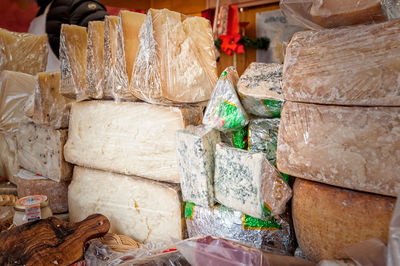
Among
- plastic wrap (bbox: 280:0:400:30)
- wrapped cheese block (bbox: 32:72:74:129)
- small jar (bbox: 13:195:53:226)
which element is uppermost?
plastic wrap (bbox: 280:0:400:30)

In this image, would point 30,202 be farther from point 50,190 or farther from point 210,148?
point 210,148

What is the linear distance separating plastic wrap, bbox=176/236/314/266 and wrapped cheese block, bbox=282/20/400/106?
50 cm

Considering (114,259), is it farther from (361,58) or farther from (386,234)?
(361,58)

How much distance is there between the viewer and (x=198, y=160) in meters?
1.28

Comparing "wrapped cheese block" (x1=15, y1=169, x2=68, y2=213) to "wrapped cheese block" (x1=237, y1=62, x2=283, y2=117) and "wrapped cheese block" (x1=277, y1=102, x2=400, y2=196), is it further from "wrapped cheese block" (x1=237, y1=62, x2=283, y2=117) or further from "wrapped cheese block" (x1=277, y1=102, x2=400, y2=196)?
"wrapped cheese block" (x1=277, y1=102, x2=400, y2=196)

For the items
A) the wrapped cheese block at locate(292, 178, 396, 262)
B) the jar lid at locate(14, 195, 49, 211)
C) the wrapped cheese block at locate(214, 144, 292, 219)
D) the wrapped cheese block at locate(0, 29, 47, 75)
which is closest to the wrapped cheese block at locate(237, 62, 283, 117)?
the wrapped cheese block at locate(214, 144, 292, 219)

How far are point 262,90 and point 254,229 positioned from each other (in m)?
0.53

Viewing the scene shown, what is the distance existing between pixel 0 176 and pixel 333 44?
290 cm

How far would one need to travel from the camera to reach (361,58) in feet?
2.87

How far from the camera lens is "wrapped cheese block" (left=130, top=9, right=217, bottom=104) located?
55.4 inches

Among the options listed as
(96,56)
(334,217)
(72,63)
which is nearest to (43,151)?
(72,63)

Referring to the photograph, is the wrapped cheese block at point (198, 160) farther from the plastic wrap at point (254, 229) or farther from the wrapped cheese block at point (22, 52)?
the wrapped cheese block at point (22, 52)

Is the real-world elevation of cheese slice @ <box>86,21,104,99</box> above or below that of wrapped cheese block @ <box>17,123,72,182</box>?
above

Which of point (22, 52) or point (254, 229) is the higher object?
point (22, 52)
